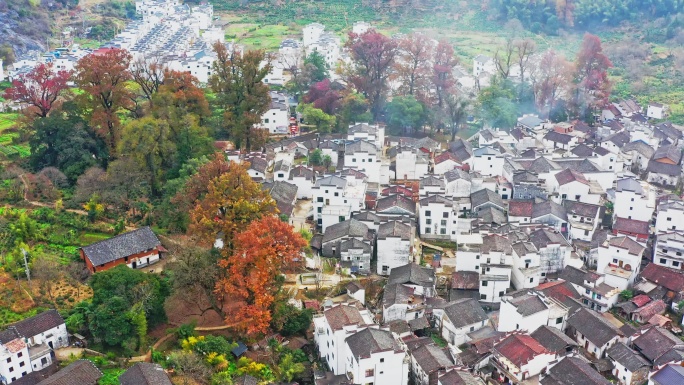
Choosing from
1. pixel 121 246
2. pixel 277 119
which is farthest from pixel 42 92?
pixel 277 119

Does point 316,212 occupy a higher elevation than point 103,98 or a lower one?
lower

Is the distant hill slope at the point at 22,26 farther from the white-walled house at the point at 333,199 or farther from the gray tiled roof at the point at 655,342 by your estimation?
the gray tiled roof at the point at 655,342

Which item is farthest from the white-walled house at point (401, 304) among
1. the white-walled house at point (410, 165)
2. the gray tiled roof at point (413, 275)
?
the white-walled house at point (410, 165)

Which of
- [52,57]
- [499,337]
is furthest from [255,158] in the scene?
[52,57]

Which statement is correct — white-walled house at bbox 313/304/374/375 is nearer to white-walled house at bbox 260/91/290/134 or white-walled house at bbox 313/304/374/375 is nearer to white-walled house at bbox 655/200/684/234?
white-walled house at bbox 655/200/684/234

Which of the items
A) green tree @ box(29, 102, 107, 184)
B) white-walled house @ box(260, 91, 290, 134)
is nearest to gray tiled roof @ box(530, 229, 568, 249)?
white-walled house @ box(260, 91, 290, 134)

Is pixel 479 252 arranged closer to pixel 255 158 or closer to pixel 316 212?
pixel 316 212
